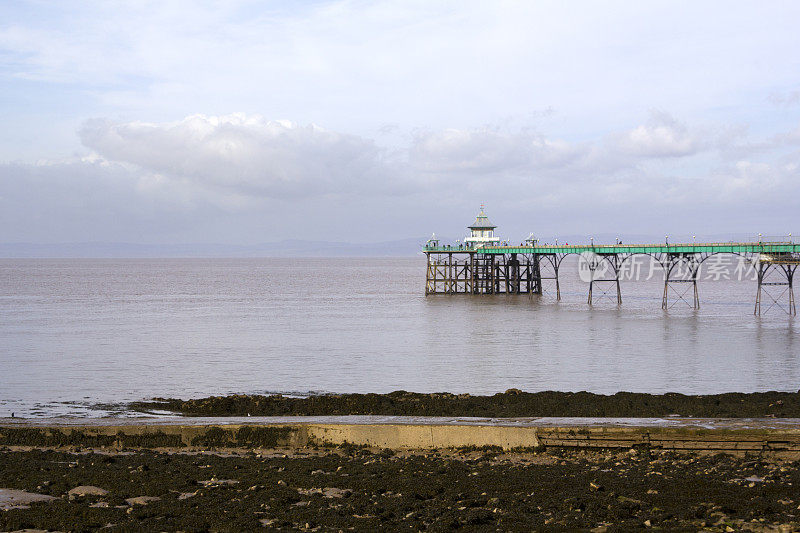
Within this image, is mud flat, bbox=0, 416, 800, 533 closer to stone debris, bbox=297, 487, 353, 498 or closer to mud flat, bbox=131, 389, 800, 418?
stone debris, bbox=297, 487, 353, 498

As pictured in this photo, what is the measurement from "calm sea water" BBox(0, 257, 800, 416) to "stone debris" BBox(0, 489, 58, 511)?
9357 millimetres

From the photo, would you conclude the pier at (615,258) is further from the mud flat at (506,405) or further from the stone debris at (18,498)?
the stone debris at (18,498)

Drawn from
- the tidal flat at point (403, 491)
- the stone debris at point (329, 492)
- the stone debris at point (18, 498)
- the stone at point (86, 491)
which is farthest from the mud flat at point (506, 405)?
the stone debris at point (18, 498)

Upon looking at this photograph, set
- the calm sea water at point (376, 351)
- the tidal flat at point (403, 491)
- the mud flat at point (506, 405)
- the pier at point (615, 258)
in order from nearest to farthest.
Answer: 1. the tidal flat at point (403, 491)
2. the mud flat at point (506, 405)
3. the calm sea water at point (376, 351)
4. the pier at point (615, 258)

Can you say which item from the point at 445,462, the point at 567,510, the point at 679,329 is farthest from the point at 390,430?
the point at 679,329

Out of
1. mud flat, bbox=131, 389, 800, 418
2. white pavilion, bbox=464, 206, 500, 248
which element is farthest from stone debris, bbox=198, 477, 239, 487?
white pavilion, bbox=464, 206, 500, 248

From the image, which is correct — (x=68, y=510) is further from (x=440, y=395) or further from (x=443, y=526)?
(x=440, y=395)

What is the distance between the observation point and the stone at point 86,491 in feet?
32.5

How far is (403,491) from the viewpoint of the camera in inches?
393

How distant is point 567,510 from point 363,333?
30620 mm

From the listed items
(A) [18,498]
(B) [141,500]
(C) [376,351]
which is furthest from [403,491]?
(C) [376,351]

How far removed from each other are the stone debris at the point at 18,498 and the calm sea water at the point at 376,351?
30.7 feet

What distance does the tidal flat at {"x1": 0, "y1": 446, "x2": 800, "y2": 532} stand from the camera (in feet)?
28.3

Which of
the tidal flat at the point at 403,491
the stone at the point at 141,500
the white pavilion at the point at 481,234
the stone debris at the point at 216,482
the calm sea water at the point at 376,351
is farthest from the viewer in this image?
the white pavilion at the point at 481,234
